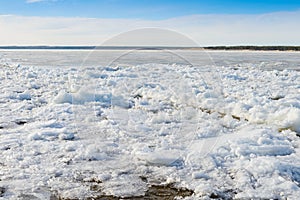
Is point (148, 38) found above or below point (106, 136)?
above

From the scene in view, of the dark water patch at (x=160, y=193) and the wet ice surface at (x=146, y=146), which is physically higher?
the wet ice surface at (x=146, y=146)

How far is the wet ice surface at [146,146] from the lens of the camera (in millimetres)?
4215

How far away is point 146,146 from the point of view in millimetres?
5480

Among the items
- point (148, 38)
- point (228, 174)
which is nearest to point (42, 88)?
point (148, 38)

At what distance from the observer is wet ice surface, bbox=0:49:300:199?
166 inches

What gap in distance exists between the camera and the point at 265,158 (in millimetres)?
4867

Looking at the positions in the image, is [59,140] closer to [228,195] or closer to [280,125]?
[228,195]

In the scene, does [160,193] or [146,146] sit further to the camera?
[146,146]

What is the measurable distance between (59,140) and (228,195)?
3.21m

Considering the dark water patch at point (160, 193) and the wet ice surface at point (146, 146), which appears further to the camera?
the wet ice surface at point (146, 146)

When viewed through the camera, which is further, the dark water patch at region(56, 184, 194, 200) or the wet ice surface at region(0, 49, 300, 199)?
the wet ice surface at region(0, 49, 300, 199)

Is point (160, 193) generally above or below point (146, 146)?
below

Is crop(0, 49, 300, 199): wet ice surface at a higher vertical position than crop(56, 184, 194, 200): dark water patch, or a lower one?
higher

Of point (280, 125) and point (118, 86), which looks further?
point (118, 86)
